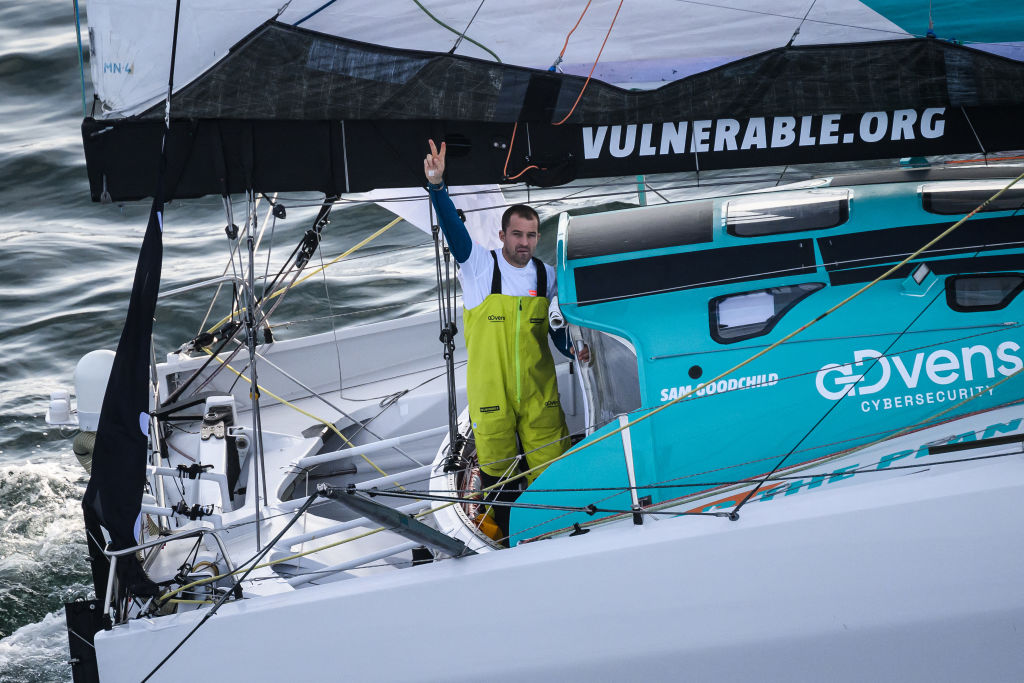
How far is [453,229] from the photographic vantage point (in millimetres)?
3625

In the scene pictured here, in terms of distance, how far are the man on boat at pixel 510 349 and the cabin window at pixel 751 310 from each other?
593 millimetres

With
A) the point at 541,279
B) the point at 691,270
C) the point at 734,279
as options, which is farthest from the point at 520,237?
the point at 734,279

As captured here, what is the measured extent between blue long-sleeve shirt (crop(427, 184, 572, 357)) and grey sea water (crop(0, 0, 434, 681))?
1.74 meters

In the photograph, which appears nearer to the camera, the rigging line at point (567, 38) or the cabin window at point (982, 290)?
the cabin window at point (982, 290)

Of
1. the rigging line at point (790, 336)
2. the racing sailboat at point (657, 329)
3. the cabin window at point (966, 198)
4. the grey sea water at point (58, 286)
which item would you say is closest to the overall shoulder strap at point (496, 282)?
the racing sailboat at point (657, 329)

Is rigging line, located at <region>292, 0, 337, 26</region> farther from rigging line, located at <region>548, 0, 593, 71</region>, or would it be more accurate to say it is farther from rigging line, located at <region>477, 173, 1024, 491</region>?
rigging line, located at <region>477, 173, 1024, 491</region>

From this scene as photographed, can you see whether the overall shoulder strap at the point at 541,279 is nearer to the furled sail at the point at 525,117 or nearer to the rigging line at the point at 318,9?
the furled sail at the point at 525,117

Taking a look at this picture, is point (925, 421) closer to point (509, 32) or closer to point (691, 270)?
point (691, 270)

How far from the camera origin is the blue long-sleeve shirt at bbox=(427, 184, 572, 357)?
3.47 meters

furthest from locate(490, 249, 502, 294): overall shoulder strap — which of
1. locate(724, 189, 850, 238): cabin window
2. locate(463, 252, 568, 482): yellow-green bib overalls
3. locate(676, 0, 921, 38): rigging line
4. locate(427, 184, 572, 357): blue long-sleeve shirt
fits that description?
locate(676, 0, 921, 38): rigging line

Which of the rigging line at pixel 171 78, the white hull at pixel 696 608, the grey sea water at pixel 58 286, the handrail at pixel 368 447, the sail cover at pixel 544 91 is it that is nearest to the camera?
the white hull at pixel 696 608

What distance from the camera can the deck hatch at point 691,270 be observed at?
134 inches

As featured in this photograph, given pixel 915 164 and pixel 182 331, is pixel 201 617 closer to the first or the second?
pixel 915 164

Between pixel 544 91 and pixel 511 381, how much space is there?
1008 millimetres
